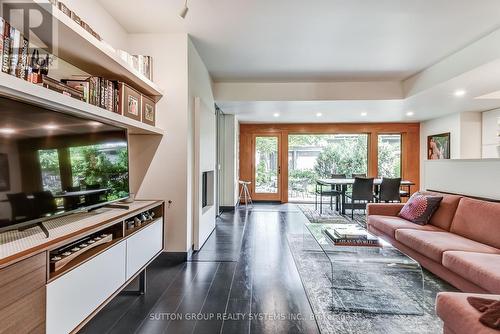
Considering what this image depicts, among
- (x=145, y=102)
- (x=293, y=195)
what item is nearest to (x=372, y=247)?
(x=145, y=102)

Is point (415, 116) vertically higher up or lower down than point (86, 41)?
higher up

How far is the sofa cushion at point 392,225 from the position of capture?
294cm

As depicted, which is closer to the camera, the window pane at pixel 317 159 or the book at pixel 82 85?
the book at pixel 82 85

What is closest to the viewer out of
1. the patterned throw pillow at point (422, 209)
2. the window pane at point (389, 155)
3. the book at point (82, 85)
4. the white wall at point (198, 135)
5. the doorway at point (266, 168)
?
the book at point (82, 85)

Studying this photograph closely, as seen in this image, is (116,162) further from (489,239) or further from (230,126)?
(230,126)

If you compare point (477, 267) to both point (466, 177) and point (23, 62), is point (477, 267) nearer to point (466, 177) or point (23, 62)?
point (466, 177)

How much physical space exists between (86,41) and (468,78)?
182 inches

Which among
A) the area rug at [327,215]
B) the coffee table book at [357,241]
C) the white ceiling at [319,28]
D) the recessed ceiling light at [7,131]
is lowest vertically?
the area rug at [327,215]

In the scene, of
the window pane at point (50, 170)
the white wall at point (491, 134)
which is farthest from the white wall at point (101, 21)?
the white wall at point (491, 134)

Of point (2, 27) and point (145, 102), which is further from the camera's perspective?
point (145, 102)

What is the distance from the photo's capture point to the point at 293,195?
7676 millimetres

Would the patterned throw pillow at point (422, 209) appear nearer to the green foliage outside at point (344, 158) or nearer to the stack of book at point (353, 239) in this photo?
the stack of book at point (353, 239)

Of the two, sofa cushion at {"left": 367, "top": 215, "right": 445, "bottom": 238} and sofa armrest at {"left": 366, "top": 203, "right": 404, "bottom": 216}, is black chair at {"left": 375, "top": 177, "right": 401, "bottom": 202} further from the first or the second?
sofa cushion at {"left": 367, "top": 215, "right": 445, "bottom": 238}

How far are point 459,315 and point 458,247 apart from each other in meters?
1.24
